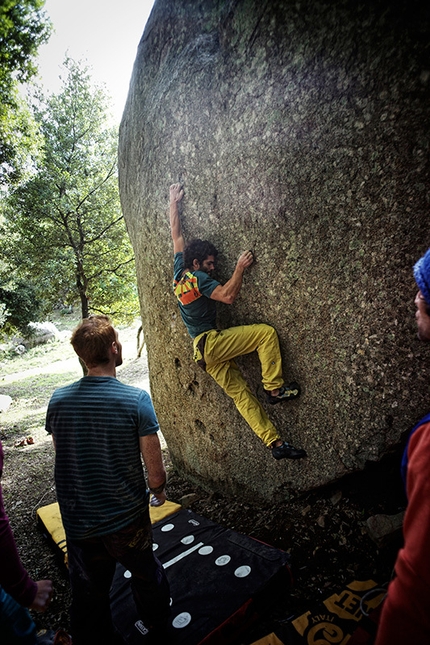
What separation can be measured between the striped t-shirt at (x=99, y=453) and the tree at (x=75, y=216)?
921 centimetres

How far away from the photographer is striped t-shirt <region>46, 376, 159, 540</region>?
2.14m

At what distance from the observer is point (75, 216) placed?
1100 cm

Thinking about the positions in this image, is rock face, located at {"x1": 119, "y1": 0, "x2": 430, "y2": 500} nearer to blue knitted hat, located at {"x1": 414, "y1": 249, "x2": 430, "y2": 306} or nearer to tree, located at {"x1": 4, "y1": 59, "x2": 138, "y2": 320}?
blue knitted hat, located at {"x1": 414, "y1": 249, "x2": 430, "y2": 306}

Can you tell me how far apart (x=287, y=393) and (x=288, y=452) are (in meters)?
0.60

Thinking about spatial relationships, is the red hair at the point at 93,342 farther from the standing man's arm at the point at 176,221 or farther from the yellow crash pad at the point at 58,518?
the yellow crash pad at the point at 58,518

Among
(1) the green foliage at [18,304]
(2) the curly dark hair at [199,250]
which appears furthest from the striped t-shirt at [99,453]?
(1) the green foliage at [18,304]

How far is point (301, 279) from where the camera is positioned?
11.1 feet

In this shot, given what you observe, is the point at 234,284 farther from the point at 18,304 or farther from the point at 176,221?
the point at 18,304

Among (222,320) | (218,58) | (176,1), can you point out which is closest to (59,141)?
(176,1)

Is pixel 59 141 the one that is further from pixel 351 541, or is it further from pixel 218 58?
pixel 351 541

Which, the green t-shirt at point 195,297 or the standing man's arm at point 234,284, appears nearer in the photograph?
the standing man's arm at point 234,284

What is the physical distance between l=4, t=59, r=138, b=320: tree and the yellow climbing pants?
321 inches

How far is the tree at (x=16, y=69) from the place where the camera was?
8.81m

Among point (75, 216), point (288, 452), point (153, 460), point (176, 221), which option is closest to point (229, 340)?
point (288, 452)
